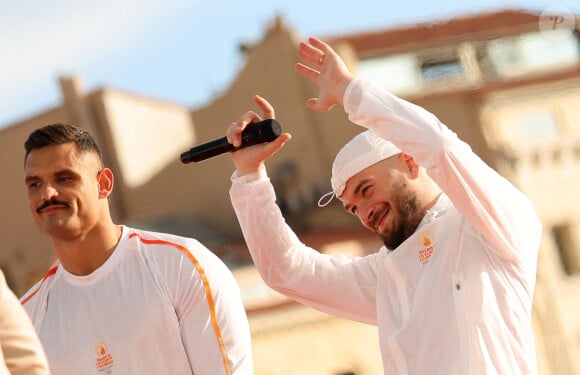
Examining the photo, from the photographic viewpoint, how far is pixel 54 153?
6258 millimetres

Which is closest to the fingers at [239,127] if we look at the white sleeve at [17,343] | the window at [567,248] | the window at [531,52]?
the white sleeve at [17,343]

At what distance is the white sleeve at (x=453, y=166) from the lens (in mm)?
5684

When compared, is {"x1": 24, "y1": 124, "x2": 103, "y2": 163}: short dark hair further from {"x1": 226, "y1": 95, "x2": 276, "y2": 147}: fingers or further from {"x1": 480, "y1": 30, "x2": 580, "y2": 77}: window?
{"x1": 480, "y1": 30, "x2": 580, "y2": 77}: window

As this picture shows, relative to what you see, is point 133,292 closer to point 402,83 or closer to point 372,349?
point 372,349

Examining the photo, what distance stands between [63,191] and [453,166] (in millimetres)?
1748

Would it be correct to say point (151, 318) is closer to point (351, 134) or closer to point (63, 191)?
point (63, 191)

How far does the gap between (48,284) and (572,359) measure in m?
29.0

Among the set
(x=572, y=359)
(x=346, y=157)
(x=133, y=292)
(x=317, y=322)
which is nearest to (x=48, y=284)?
(x=133, y=292)

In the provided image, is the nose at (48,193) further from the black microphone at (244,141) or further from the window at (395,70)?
the window at (395,70)

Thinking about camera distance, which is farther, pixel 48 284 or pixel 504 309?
pixel 48 284

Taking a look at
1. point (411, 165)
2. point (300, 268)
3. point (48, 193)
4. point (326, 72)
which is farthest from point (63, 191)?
point (411, 165)

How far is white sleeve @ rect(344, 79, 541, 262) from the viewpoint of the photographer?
5684 millimetres

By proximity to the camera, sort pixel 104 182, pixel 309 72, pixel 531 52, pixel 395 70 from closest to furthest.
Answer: pixel 309 72
pixel 104 182
pixel 395 70
pixel 531 52

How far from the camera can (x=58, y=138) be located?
20.6 feet
